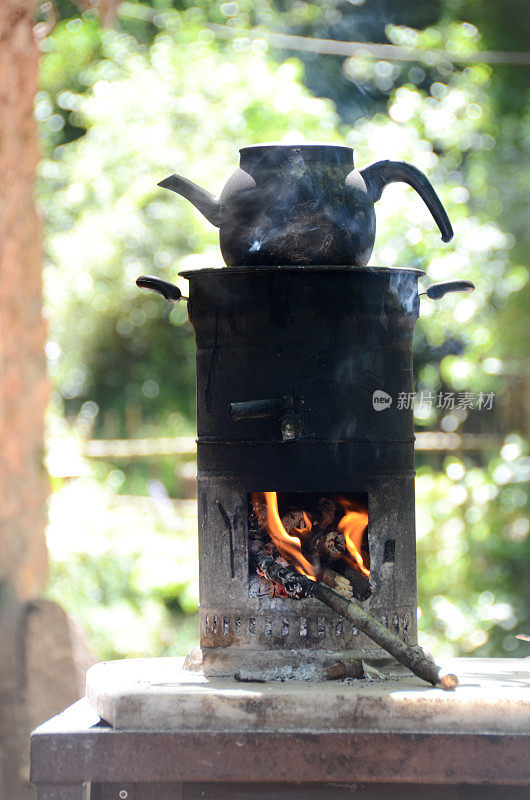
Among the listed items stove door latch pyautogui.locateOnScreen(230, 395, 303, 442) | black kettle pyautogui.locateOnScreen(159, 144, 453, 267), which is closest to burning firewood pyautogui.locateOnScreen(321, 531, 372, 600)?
stove door latch pyautogui.locateOnScreen(230, 395, 303, 442)

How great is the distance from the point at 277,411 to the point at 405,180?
739 mm

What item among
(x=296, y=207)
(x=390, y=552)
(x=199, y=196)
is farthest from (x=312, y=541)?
(x=199, y=196)

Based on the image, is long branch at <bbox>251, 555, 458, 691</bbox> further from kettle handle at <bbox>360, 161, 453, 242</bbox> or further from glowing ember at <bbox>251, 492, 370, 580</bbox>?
kettle handle at <bbox>360, 161, 453, 242</bbox>

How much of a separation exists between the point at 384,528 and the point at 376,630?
0.92 feet

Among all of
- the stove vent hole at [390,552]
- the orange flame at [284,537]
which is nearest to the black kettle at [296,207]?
the orange flame at [284,537]

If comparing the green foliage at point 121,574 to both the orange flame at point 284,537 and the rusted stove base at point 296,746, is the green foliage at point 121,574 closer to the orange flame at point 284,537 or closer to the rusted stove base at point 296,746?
the orange flame at point 284,537

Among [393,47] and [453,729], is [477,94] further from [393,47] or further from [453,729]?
[453,729]

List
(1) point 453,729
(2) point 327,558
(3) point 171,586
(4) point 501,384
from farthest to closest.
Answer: (3) point 171,586 < (4) point 501,384 < (2) point 327,558 < (1) point 453,729

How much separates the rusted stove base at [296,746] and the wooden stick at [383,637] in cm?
6

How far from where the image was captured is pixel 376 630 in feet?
8.76

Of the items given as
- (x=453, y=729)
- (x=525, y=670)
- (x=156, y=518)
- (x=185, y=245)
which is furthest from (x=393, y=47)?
(x=453, y=729)

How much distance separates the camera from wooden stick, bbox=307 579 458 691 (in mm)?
2602

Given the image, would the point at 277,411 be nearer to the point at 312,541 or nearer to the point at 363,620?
the point at 312,541

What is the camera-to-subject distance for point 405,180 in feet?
9.66
